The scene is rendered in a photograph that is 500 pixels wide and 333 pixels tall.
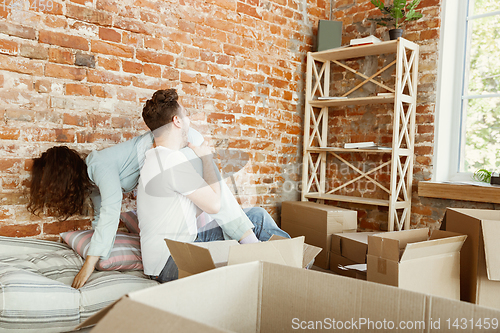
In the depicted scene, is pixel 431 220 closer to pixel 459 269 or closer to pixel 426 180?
pixel 426 180

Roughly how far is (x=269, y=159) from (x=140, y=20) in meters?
1.52

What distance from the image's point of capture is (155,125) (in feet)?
7.35

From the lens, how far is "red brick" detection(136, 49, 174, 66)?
2564 millimetres

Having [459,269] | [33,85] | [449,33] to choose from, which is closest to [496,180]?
[449,33]

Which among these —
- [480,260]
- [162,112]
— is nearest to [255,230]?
[162,112]

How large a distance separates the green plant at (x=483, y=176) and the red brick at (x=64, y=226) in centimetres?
277

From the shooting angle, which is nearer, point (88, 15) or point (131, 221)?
point (88, 15)

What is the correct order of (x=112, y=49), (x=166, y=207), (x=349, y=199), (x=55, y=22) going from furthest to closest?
(x=349, y=199)
(x=112, y=49)
(x=55, y=22)
(x=166, y=207)

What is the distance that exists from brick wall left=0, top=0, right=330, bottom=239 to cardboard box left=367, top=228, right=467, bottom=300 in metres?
1.71

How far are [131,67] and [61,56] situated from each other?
1.40 ft

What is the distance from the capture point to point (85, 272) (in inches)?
74.4

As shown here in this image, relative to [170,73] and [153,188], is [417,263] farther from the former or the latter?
[170,73]

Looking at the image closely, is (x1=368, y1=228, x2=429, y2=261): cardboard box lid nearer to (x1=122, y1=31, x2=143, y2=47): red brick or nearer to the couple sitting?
the couple sitting

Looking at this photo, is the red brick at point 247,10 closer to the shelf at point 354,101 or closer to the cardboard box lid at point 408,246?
the shelf at point 354,101
